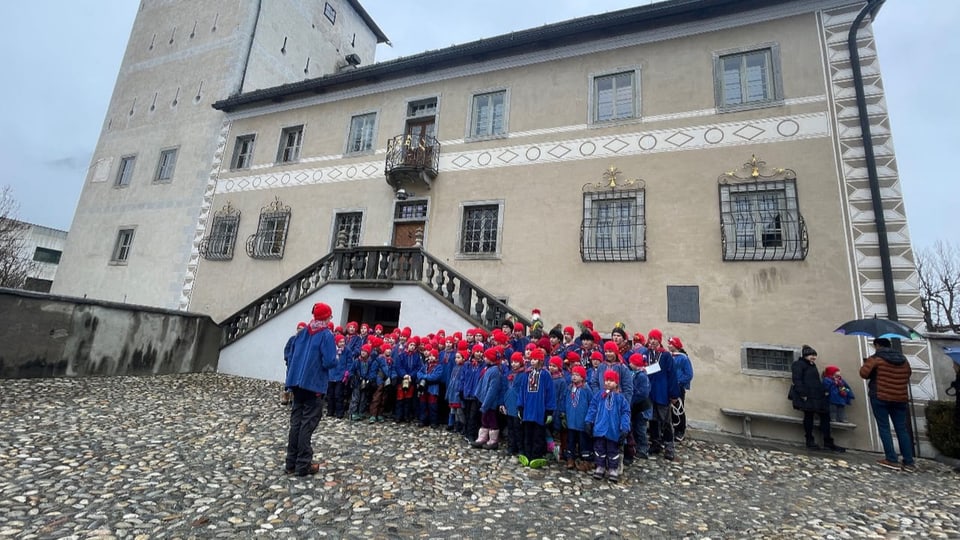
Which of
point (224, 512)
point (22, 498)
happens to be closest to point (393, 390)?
point (224, 512)

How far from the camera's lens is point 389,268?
11188 mm

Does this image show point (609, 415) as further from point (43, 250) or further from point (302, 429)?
point (43, 250)

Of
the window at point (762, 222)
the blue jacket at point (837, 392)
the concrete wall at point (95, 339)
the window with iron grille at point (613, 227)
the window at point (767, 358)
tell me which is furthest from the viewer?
the window with iron grille at point (613, 227)

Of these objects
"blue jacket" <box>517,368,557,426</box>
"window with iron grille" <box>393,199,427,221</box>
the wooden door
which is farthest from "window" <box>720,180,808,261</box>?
the wooden door

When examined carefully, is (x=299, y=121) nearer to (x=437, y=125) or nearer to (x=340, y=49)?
(x=437, y=125)

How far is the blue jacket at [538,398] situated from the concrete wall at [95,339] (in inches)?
431

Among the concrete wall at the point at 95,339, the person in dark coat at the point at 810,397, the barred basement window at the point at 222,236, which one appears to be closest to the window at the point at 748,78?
the person in dark coat at the point at 810,397

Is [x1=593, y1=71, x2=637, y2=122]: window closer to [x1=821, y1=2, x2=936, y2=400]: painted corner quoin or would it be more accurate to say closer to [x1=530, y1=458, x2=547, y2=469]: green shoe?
[x1=821, y1=2, x2=936, y2=400]: painted corner quoin

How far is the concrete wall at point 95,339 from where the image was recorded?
9258 mm

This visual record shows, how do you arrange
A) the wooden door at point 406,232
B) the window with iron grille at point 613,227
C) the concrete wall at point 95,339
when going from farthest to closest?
the wooden door at point 406,232 < the window with iron grille at point 613,227 < the concrete wall at point 95,339

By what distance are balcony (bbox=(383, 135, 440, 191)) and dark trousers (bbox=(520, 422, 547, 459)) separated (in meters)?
9.16

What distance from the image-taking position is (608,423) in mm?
5309

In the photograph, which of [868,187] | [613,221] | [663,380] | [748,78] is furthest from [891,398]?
[748,78]

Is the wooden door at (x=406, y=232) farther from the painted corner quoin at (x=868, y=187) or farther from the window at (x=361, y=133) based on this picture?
the painted corner quoin at (x=868, y=187)
